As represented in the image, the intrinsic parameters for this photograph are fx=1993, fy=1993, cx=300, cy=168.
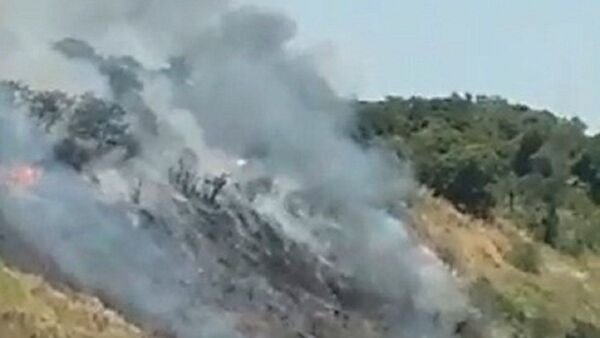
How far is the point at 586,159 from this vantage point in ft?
439

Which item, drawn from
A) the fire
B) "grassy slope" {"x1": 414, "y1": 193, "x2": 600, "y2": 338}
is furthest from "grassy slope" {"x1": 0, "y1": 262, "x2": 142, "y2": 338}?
"grassy slope" {"x1": 414, "y1": 193, "x2": 600, "y2": 338}

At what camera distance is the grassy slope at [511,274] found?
85188 millimetres

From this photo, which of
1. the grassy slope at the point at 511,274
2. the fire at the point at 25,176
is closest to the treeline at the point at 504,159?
the grassy slope at the point at 511,274

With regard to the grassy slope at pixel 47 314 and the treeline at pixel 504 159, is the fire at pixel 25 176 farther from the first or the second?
the treeline at pixel 504 159

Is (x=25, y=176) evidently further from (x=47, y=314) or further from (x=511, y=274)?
(x=511, y=274)

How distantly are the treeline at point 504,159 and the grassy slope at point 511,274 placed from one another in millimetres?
4163

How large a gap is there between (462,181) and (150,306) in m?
51.1

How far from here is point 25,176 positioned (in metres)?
68.6

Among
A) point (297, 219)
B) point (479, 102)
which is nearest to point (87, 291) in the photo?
point (297, 219)

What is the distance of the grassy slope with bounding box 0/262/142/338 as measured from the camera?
191 feet

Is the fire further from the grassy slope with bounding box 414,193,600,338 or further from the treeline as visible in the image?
the treeline

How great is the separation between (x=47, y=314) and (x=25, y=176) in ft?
33.9

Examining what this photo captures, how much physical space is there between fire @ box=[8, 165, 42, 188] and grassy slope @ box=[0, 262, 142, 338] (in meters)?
6.16

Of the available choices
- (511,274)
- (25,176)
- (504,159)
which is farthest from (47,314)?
(504,159)
